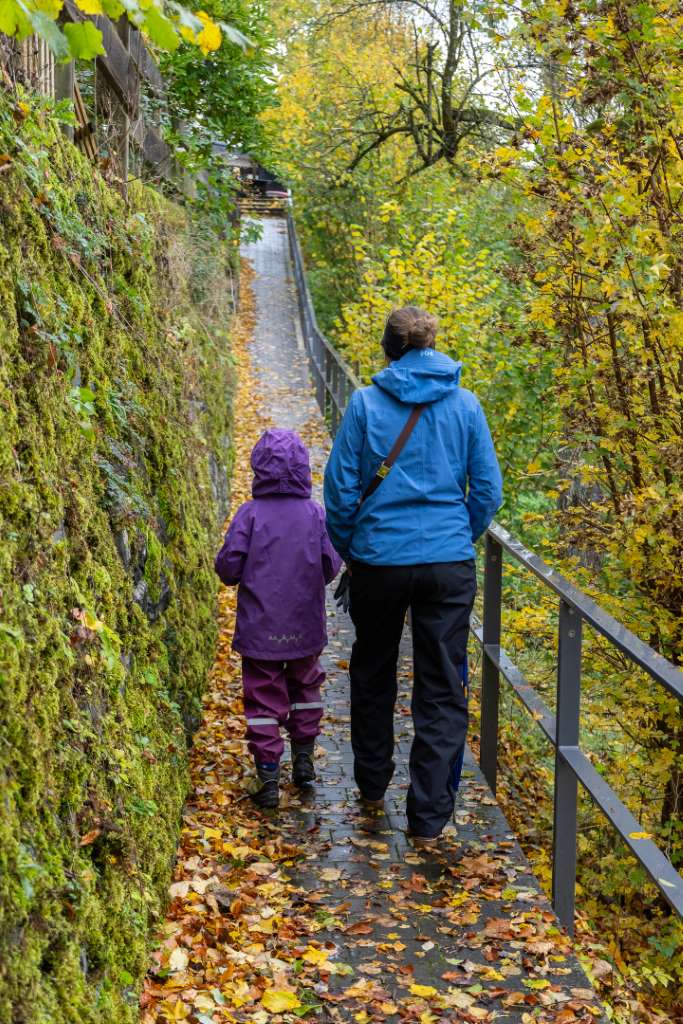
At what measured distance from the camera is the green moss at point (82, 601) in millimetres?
2621

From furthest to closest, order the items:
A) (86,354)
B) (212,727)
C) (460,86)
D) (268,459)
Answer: (460,86) → (212,727) → (268,459) → (86,354)

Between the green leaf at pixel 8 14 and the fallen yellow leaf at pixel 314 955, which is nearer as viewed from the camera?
the green leaf at pixel 8 14

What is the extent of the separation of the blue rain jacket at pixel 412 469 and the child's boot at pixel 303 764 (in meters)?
1.20

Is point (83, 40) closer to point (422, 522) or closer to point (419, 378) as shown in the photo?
point (419, 378)

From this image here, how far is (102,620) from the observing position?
374 centimetres

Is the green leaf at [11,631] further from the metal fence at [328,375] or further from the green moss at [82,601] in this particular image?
the metal fence at [328,375]

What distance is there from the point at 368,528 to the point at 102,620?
137cm

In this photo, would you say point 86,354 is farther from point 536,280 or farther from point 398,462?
point 536,280

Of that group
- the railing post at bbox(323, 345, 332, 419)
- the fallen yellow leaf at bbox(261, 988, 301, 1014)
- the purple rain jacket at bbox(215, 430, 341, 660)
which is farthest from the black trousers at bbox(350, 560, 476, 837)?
the railing post at bbox(323, 345, 332, 419)

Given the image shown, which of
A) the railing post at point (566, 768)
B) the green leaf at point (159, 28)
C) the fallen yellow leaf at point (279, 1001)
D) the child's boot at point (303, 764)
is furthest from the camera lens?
the child's boot at point (303, 764)

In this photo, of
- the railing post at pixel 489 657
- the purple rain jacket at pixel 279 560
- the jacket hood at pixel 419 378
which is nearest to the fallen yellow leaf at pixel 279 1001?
the purple rain jacket at pixel 279 560

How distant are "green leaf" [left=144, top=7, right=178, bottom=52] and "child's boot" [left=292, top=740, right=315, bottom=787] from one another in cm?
377

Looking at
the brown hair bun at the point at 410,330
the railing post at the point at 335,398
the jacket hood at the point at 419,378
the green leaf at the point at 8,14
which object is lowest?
the railing post at the point at 335,398

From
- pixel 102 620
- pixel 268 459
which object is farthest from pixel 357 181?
pixel 102 620
